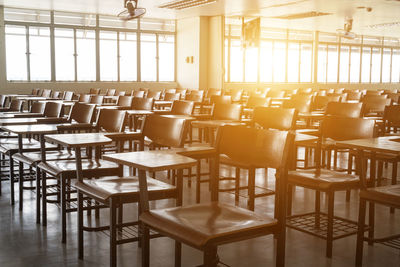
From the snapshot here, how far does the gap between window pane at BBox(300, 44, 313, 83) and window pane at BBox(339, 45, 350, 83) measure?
6.56ft

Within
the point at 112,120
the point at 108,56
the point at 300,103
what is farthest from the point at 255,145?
the point at 108,56

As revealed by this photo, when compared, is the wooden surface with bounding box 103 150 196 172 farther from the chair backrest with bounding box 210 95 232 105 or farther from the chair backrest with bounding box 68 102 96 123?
the chair backrest with bounding box 210 95 232 105

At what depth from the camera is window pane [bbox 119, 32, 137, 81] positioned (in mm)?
14141

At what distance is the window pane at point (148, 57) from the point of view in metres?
14.6

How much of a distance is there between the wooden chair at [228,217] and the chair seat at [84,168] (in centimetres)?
107

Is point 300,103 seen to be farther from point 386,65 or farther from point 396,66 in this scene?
point 396,66

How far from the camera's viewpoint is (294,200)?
4566 mm

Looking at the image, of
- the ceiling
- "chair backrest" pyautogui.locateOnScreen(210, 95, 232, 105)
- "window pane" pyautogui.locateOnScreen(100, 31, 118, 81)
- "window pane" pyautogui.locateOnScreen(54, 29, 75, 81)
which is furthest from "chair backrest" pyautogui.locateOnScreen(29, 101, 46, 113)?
"window pane" pyautogui.locateOnScreen(100, 31, 118, 81)

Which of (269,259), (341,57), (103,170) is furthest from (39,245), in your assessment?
(341,57)

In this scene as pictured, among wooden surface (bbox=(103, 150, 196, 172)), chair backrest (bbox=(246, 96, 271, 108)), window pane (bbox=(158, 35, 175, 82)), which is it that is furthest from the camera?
window pane (bbox=(158, 35, 175, 82))

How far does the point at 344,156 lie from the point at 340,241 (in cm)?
413

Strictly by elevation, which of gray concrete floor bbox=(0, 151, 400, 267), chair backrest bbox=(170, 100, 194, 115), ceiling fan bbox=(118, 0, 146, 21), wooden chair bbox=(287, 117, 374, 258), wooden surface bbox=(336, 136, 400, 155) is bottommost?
gray concrete floor bbox=(0, 151, 400, 267)

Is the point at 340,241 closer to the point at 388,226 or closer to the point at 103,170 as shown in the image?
the point at 388,226

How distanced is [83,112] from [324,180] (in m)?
2.62
